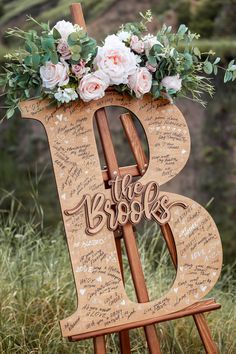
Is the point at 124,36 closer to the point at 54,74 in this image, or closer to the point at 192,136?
the point at 54,74

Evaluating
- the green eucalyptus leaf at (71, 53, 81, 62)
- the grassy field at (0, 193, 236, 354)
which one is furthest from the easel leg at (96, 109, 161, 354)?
the grassy field at (0, 193, 236, 354)

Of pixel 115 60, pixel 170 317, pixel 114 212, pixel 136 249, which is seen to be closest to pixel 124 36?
pixel 115 60

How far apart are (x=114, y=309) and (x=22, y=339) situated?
77cm

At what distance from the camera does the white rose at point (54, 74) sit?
2686 millimetres

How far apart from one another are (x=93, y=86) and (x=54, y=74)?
14 cm

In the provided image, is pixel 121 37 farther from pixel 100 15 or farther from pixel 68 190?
pixel 100 15

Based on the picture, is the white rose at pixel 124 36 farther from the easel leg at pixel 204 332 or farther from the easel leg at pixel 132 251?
the easel leg at pixel 204 332

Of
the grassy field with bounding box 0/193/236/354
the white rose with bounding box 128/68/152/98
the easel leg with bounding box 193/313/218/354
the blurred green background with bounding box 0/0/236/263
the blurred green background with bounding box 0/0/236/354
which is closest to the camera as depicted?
the white rose with bounding box 128/68/152/98

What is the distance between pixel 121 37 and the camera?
9.19 feet

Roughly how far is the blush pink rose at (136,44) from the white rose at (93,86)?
15 centimetres

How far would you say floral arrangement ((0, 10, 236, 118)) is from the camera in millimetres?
2686

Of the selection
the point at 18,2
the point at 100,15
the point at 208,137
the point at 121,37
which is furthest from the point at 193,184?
the point at 121,37

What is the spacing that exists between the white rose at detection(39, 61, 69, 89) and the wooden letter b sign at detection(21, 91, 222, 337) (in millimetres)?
84

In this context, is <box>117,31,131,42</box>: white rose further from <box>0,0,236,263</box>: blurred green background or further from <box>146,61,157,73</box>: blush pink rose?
<box>0,0,236,263</box>: blurred green background
